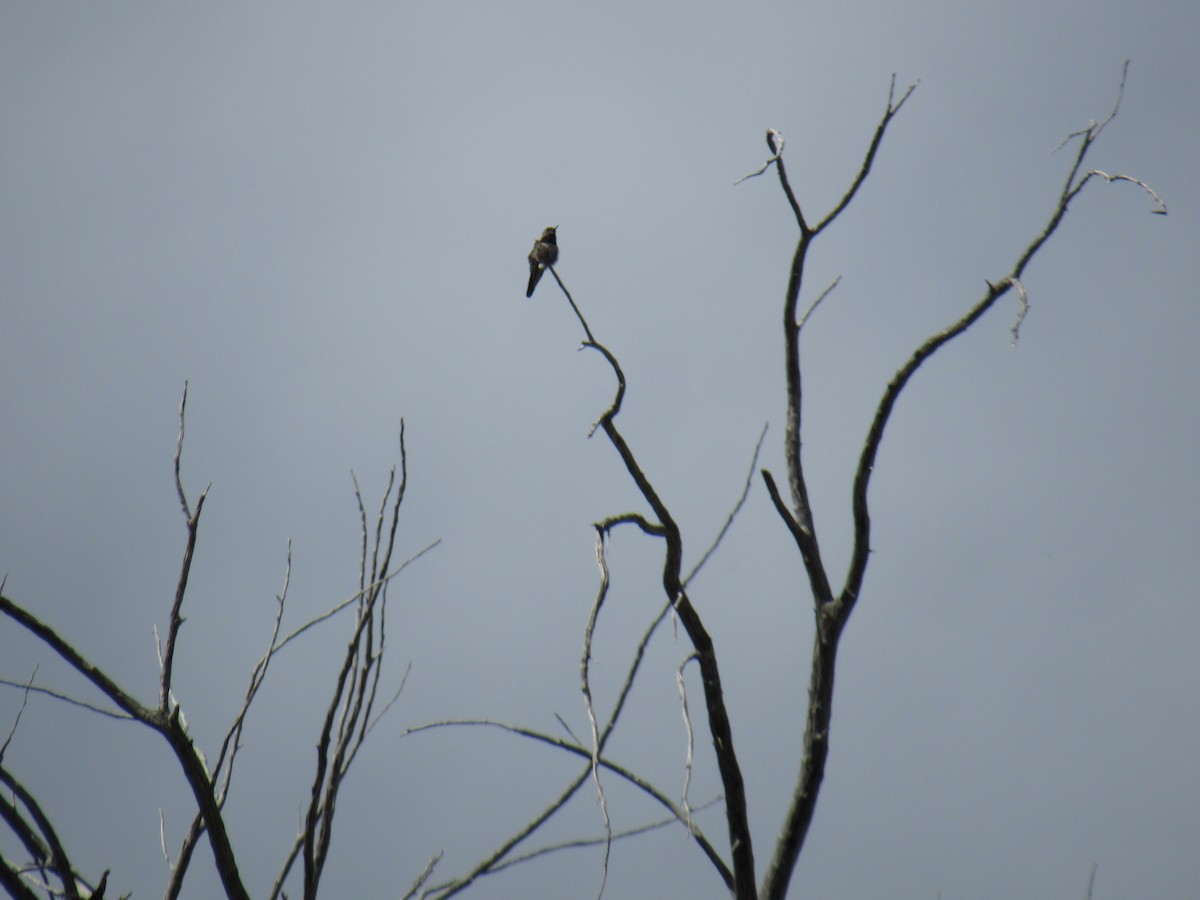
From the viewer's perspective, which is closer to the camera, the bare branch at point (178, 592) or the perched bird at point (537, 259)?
the bare branch at point (178, 592)

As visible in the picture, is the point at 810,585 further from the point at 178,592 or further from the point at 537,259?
the point at 537,259

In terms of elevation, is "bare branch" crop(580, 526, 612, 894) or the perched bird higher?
the perched bird

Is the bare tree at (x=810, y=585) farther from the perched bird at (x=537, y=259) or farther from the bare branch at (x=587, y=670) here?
the perched bird at (x=537, y=259)

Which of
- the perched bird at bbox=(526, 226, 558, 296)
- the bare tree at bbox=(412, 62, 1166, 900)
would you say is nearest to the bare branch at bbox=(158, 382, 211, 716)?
the bare tree at bbox=(412, 62, 1166, 900)

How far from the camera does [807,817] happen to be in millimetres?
2631

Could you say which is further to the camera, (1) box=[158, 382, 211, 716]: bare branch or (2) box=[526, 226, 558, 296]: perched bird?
(2) box=[526, 226, 558, 296]: perched bird

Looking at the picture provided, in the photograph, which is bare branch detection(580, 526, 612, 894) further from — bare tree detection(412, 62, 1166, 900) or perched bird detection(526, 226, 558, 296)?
perched bird detection(526, 226, 558, 296)

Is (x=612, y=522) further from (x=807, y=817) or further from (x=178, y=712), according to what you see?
(x=178, y=712)

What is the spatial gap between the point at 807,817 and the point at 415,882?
4.60ft

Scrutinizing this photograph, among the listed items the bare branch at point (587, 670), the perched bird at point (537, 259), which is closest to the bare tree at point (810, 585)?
the bare branch at point (587, 670)

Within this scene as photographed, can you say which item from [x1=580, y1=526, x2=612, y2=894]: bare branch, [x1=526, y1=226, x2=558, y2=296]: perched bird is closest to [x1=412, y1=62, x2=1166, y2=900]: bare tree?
[x1=580, y1=526, x2=612, y2=894]: bare branch

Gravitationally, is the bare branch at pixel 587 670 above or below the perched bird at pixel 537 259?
below

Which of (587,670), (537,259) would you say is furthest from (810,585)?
(537,259)

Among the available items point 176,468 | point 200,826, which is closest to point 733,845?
point 200,826
